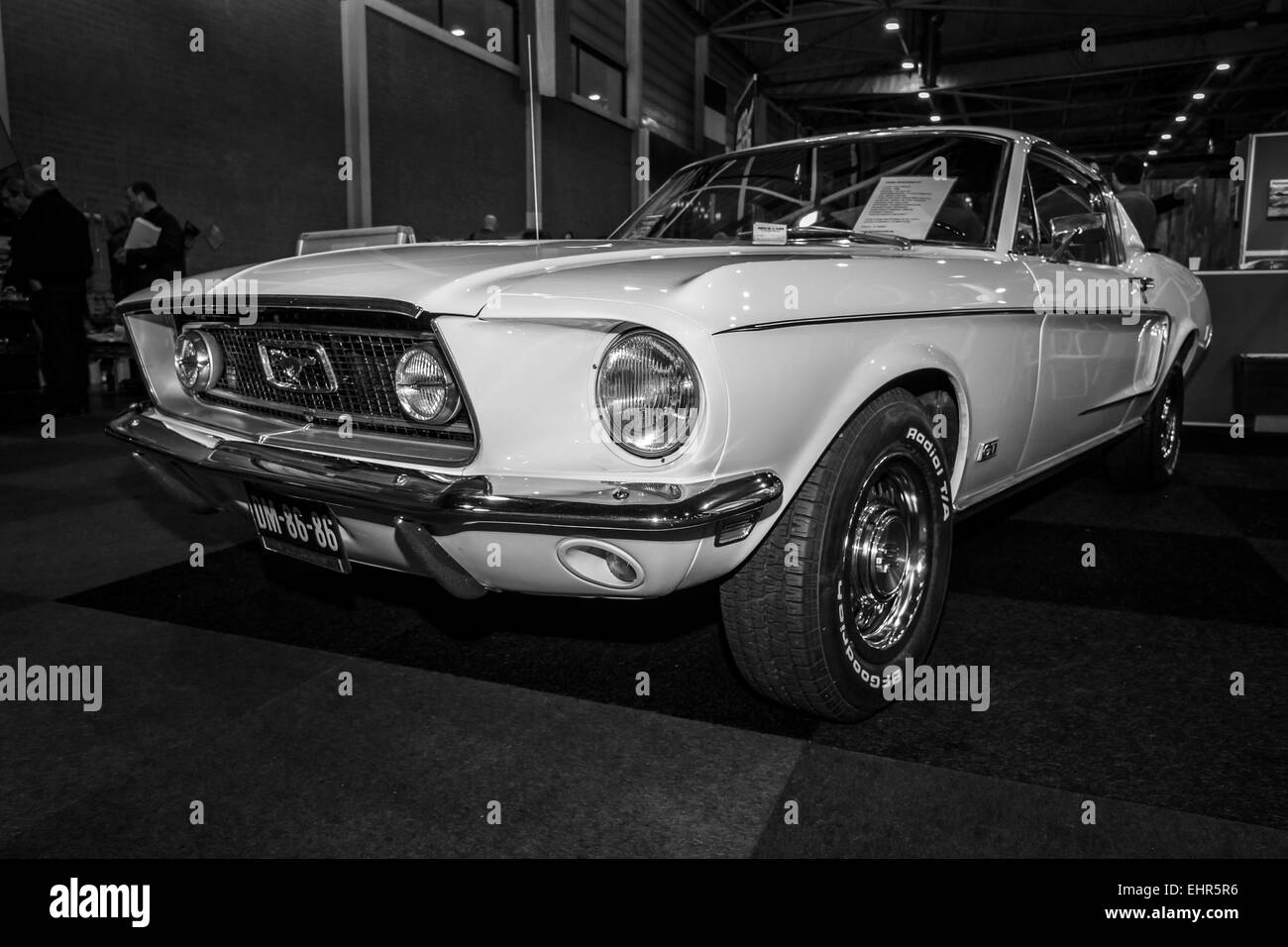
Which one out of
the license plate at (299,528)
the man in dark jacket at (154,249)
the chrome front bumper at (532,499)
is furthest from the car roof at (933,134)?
the man in dark jacket at (154,249)

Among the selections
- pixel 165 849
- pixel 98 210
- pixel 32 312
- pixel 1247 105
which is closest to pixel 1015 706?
pixel 165 849

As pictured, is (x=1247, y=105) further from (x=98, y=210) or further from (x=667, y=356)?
(x=667, y=356)

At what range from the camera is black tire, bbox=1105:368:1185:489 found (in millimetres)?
4281

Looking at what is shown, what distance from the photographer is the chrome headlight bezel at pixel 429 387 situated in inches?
73.8

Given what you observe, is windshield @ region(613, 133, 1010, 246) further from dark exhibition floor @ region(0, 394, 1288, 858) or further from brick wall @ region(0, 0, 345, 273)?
brick wall @ region(0, 0, 345, 273)

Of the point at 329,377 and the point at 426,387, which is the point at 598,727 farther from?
the point at 329,377

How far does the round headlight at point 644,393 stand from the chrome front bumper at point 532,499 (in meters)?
0.09

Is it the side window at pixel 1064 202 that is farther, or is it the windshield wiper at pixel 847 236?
the side window at pixel 1064 202

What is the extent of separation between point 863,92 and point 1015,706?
63.8 ft

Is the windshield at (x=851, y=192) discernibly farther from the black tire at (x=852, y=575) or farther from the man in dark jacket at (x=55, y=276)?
the man in dark jacket at (x=55, y=276)

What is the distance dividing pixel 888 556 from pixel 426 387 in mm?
1080
